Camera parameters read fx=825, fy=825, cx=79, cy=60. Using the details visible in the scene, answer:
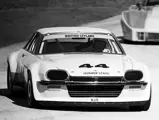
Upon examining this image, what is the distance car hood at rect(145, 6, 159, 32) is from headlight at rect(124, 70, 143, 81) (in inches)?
424

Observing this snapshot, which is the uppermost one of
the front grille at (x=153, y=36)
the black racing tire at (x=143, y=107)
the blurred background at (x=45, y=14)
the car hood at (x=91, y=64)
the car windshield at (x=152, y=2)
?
the car hood at (x=91, y=64)

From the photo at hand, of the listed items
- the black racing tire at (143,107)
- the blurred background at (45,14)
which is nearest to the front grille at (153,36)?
the blurred background at (45,14)

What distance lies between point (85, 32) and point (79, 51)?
31 centimetres

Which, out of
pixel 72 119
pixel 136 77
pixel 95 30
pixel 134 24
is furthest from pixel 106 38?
pixel 134 24

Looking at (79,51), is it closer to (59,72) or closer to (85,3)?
(59,72)

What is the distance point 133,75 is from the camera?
10.6 m

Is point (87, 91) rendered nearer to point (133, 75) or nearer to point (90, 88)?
point (90, 88)

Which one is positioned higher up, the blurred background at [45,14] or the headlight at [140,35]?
the headlight at [140,35]

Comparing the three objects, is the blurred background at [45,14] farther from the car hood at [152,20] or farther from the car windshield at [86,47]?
the car windshield at [86,47]

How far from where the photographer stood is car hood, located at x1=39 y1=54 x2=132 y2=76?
1044cm

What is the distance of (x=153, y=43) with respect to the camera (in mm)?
22547

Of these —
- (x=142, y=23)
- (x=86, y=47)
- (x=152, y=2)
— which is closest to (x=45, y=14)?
(x=152, y=2)

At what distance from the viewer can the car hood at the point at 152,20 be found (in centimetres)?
2138

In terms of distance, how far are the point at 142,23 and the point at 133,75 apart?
36.3 ft
